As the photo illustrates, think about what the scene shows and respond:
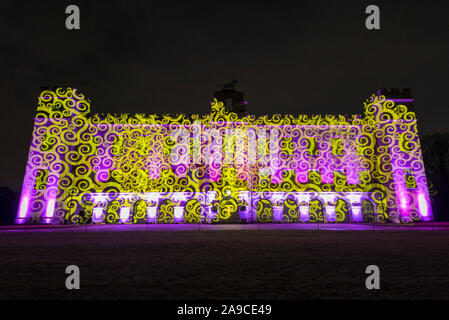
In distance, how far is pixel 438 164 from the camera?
→ 115ft

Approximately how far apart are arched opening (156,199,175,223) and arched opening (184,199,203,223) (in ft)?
4.55

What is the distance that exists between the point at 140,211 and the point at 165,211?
8.02 feet

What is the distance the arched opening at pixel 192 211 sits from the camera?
25297 mm

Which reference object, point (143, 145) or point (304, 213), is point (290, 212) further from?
point (143, 145)

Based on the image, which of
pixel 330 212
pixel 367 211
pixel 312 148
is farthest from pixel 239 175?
pixel 367 211

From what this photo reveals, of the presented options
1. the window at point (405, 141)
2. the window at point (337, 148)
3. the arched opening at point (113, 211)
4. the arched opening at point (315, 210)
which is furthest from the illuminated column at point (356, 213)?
the arched opening at point (113, 211)

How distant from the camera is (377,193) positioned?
1026 inches

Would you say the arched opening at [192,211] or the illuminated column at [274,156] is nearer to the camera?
the illuminated column at [274,156]

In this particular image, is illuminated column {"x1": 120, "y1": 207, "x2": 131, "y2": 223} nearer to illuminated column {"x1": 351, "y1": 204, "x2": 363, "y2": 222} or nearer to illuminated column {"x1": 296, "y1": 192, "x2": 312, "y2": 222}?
illuminated column {"x1": 296, "y1": 192, "x2": 312, "y2": 222}

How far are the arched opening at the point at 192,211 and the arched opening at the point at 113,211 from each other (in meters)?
6.72

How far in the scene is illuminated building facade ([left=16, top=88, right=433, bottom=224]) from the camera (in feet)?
77.6

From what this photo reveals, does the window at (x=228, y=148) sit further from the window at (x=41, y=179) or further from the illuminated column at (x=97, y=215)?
the window at (x=41, y=179)

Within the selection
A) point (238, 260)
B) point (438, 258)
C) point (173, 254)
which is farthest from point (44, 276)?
point (438, 258)
